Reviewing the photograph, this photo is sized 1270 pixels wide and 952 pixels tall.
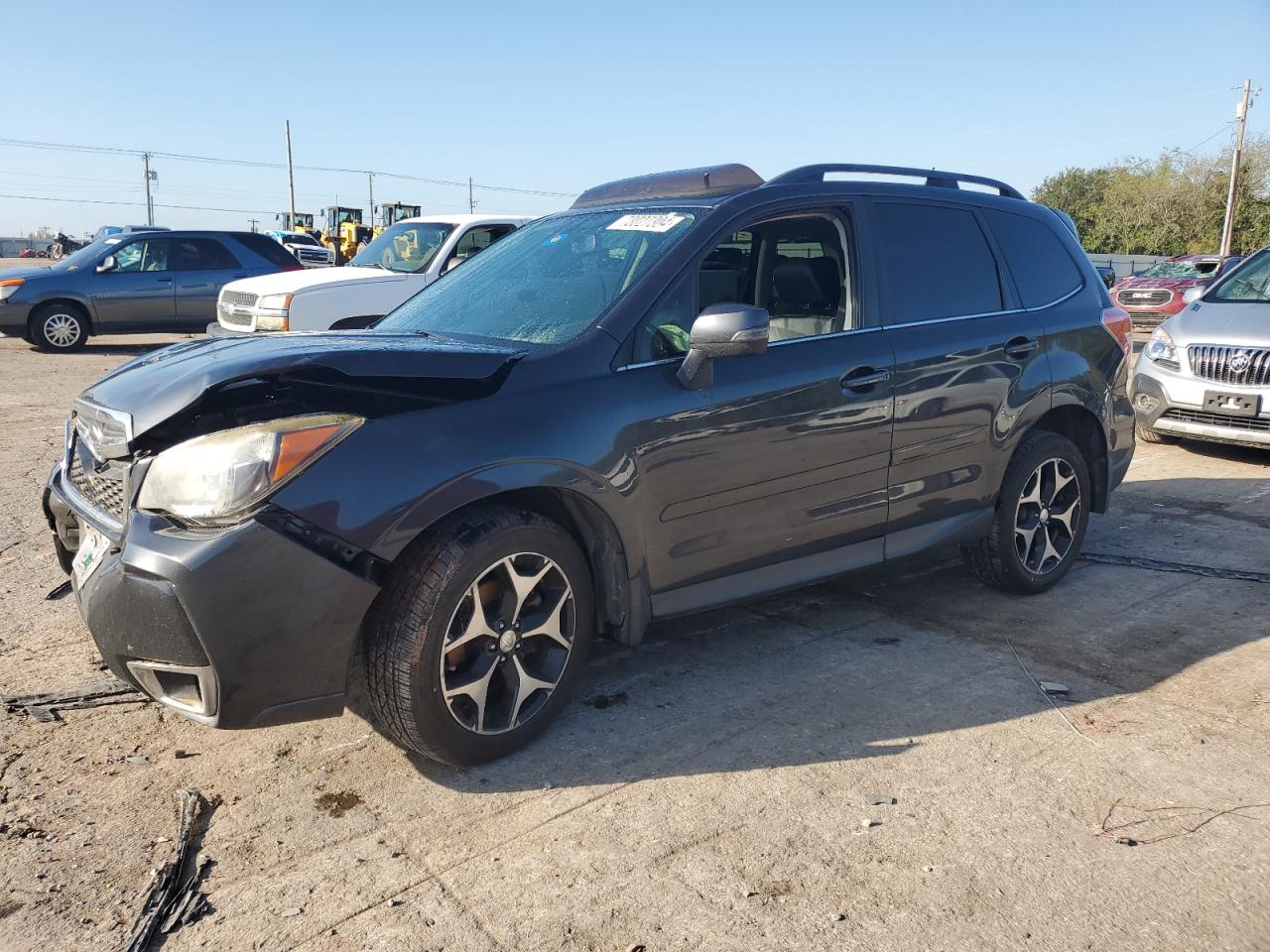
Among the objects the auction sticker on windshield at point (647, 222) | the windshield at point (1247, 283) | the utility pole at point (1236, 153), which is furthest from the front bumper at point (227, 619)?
the utility pole at point (1236, 153)

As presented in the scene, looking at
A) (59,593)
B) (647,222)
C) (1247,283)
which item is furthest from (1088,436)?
(59,593)

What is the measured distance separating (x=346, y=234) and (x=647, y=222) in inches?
1289

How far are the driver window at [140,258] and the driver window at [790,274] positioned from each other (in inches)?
522

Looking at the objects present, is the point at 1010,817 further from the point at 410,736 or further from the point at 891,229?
the point at 891,229

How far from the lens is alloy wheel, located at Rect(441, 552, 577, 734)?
3.10m

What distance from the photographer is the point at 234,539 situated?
8.79 feet

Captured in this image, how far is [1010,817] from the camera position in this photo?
9.75 feet

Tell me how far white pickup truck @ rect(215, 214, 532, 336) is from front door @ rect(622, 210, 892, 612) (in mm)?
5556

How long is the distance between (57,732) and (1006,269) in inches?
169

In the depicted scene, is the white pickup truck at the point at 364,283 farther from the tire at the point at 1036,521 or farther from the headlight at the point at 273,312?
the tire at the point at 1036,521

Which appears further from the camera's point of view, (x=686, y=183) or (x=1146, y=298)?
(x=1146, y=298)

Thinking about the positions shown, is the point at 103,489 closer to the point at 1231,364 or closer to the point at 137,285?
the point at 1231,364

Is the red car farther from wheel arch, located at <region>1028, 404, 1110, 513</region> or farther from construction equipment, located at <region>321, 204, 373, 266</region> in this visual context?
construction equipment, located at <region>321, 204, 373, 266</region>

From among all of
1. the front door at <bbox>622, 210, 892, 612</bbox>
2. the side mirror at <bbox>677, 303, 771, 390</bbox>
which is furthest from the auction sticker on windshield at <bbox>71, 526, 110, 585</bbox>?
the side mirror at <bbox>677, 303, 771, 390</bbox>
